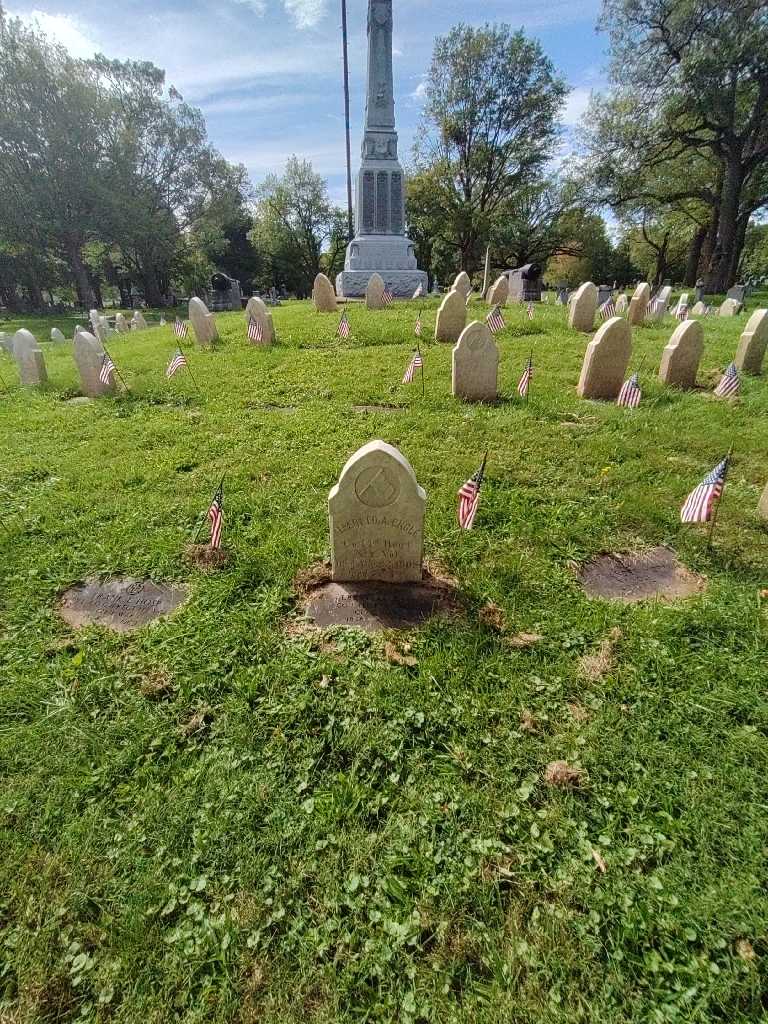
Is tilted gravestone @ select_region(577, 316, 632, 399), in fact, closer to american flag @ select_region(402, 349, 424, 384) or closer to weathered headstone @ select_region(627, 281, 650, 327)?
american flag @ select_region(402, 349, 424, 384)

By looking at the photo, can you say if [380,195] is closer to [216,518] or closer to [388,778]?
[216,518]

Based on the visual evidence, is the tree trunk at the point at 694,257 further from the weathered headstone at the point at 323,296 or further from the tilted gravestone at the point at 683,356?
the tilted gravestone at the point at 683,356

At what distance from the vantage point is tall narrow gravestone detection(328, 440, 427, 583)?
318 cm

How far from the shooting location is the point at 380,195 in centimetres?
2008

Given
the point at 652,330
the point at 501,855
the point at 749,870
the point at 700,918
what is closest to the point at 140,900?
the point at 501,855

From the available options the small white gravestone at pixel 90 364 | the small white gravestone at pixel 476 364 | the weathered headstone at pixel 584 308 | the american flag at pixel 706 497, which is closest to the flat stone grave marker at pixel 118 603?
the american flag at pixel 706 497

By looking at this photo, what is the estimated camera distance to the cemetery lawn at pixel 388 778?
170cm

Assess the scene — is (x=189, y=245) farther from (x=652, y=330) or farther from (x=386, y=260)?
(x=652, y=330)

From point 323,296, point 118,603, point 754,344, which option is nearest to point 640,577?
point 118,603

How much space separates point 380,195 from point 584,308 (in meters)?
13.2

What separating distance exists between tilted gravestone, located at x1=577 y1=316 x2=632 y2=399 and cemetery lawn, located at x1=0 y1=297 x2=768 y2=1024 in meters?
2.81

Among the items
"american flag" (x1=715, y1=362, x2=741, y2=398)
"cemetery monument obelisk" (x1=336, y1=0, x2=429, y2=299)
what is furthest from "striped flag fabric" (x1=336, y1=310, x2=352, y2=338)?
"cemetery monument obelisk" (x1=336, y1=0, x2=429, y2=299)

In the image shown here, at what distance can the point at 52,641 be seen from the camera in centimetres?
306

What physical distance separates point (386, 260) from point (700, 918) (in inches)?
878
